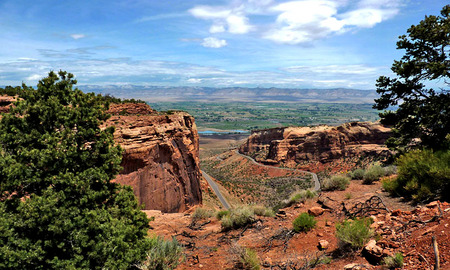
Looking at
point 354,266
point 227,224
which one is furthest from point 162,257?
point 354,266

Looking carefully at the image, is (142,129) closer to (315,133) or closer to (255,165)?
(255,165)

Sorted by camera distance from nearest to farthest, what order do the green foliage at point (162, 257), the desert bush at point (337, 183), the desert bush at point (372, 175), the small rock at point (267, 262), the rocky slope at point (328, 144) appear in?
the small rock at point (267, 262), the green foliage at point (162, 257), the desert bush at point (337, 183), the desert bush at point (372, 175), the rocky slope at point (328, 144)

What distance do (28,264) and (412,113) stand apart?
21.8 m

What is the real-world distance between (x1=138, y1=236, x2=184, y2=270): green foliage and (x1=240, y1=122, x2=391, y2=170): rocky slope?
206ft

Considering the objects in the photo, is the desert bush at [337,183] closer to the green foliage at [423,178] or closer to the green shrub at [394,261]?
the green foliage at [423,178]

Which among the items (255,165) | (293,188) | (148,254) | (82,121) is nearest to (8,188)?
(82,121)

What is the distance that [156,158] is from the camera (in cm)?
2502

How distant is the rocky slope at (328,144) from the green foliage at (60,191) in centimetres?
6459

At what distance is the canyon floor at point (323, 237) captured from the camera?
6.54 m

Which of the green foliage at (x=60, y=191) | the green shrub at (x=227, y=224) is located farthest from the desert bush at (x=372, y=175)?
the green foliage at (x=60, y=191)

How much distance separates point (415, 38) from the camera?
53.4 ft

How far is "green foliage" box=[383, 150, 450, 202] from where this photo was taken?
9.38 meters

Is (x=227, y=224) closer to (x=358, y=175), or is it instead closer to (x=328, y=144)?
(x=358, y=175)

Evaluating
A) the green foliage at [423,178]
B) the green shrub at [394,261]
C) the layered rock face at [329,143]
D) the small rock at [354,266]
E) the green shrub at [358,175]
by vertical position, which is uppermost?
the green foliage at [423,178]
